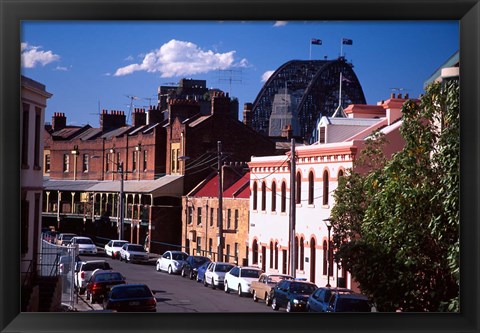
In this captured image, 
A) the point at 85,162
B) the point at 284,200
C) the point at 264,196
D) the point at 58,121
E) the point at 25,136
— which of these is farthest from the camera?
the point at 264,196

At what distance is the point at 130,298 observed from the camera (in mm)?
18844

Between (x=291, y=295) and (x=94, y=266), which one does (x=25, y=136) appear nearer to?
(x=94, y=266)

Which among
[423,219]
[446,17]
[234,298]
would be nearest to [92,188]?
[234,298]

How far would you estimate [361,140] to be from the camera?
22.6m

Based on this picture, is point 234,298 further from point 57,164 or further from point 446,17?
point 446,17

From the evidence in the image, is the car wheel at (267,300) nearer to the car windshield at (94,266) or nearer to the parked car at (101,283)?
the parked car at (101,283)

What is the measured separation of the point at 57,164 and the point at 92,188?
3.27ft

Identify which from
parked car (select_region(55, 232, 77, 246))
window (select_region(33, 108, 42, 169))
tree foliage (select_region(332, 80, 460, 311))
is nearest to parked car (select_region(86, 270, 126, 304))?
parked car (select_region(55, 232, 77, 246))

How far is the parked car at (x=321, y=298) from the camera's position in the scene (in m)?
19.0

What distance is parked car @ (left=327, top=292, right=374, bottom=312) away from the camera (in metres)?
18.4

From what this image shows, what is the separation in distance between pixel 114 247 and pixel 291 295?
136 inches

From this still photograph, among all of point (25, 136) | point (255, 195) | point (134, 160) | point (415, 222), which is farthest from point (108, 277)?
point (415, 222)

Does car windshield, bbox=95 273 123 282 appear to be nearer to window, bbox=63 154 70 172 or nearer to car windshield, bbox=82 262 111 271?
car windshield, bbox=82 262 111 271

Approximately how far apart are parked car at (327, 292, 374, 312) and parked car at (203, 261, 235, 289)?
6.92 feet
